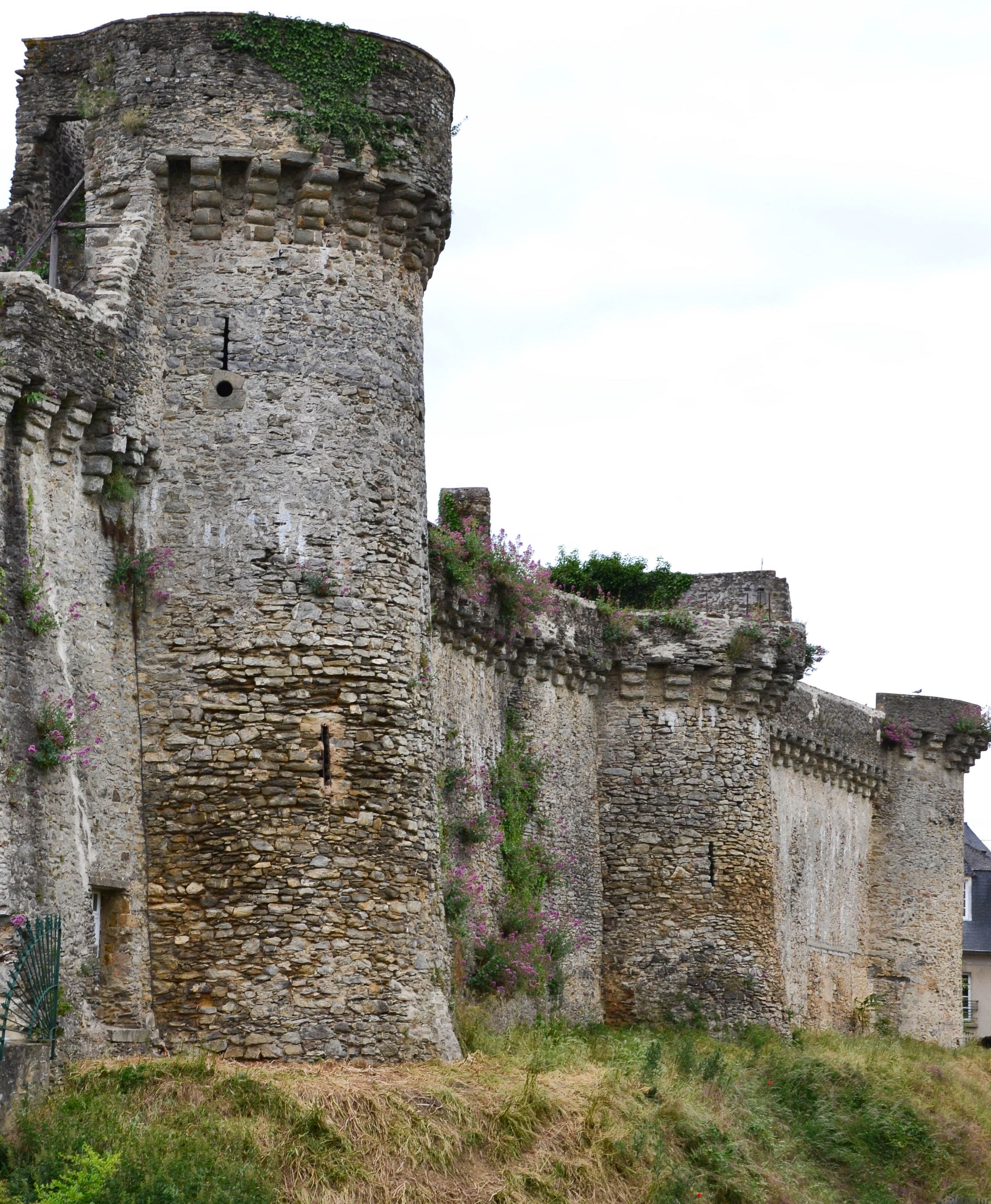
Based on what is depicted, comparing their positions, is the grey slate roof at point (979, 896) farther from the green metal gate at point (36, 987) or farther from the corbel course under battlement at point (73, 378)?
the green metal gate at point (36, 987)

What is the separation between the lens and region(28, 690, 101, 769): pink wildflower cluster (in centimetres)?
1423

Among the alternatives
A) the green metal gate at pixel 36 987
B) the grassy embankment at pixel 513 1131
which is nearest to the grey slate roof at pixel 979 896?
the grassy embankment at pixel 513 1131

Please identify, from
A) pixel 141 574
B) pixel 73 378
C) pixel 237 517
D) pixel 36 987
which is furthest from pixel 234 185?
pixel 36 987

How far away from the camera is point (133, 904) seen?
50.1 feet

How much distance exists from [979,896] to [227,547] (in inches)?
1161

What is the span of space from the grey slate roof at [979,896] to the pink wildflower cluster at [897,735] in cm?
1071

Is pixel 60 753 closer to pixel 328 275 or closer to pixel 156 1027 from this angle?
pixel 156 1027

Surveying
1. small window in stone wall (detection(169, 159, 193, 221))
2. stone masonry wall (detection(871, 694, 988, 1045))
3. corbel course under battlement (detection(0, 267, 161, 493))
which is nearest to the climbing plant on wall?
corbel course under battlement (detection(0, 267, 161, 493))

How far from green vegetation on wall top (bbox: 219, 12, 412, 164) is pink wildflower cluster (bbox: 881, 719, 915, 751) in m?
16.4

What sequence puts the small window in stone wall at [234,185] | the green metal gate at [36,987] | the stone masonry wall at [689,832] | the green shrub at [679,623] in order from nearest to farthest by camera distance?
the green metal gate at [36,987]
the small window in stone wall at [234,185]
the stone masonry wall at [689,832]
the green shrub at [679,623]

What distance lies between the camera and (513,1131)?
1505 cm

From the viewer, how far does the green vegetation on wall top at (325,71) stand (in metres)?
16.7

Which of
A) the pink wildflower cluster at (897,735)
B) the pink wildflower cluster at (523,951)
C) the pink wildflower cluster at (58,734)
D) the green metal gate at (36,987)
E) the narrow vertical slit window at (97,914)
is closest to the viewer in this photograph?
the green metal gate at (36,987)

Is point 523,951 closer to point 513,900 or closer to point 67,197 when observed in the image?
point 513,900
